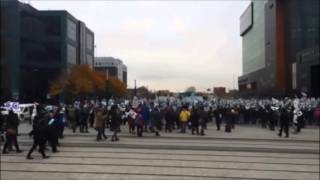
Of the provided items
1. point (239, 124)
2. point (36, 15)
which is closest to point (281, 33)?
point (36, 15)

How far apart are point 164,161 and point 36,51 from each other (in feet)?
248

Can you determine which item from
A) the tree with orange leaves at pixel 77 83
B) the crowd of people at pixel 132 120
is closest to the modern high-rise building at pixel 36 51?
the tree with orange leaves at pixel 77 83

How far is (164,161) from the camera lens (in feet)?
64.7

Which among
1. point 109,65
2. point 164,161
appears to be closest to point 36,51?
point 109,65

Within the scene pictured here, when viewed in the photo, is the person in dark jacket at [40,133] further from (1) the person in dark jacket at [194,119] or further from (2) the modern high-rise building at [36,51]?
(2) the modern high-rise building at [36,51]

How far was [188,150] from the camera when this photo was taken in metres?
22.9

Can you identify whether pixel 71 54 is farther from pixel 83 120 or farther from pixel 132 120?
pixel 132 120

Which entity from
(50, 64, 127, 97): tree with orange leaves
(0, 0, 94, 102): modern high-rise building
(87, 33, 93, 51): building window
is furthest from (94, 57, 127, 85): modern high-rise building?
(50, 64, 127, 97): tree with orange leaves

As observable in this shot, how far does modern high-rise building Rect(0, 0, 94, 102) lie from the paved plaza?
56.5m

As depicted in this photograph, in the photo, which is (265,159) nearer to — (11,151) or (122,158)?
(122,158)

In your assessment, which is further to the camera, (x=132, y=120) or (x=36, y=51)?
(x=36, y=51)

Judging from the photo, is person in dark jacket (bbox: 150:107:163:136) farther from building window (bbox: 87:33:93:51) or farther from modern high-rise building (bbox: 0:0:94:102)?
building window (bbox: 87:33:93:51)

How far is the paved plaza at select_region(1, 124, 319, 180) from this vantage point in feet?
56.4

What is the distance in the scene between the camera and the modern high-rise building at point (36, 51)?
276 feet
